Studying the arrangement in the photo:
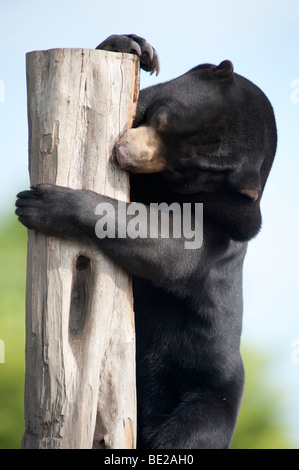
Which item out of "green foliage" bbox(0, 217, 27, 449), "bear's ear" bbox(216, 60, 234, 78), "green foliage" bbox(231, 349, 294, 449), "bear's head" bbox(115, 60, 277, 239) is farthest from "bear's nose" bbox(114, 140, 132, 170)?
"green foliage" bbox(231, 349, 294, 449)

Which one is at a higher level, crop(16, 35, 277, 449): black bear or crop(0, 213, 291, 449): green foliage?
crop(16, 35, 277, 449): black bear

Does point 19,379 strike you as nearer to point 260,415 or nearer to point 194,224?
point 260,415

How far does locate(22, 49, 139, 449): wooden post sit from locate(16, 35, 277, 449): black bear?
0.42 ft

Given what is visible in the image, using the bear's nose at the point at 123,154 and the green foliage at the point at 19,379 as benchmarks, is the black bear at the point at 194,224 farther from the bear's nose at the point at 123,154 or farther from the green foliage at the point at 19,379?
the green foliage at the point at 19,379

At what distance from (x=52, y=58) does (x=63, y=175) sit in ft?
2.37

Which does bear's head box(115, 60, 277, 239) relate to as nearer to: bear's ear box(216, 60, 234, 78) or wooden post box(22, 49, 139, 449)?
bear's ear box(216, 60, 234, 78)

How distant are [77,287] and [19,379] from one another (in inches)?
350

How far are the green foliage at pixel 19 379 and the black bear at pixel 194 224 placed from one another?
24.8 feet

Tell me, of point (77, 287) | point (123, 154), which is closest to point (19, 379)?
point (77, 287)

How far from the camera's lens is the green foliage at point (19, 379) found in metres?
12.1

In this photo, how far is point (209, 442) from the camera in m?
4.69

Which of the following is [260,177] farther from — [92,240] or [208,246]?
[92,240]

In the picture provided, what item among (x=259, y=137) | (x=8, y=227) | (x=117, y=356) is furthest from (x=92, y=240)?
(x=8, y=227)

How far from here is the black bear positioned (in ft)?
13.2
